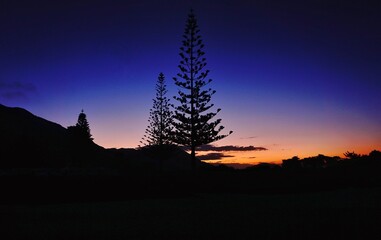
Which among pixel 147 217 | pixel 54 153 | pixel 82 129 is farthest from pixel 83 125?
pixel 147 217

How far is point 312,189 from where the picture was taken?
17.6 m

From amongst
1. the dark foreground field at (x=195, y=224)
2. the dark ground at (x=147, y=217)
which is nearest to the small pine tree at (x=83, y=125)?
the dark ground at (x=147, y=217)

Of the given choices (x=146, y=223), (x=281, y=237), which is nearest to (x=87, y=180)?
(x=146, y=223)

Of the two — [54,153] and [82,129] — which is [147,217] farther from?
[54,153]

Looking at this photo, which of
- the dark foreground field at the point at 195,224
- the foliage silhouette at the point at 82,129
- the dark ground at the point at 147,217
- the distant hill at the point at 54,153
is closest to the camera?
the dark foreground field at the point at 195,224

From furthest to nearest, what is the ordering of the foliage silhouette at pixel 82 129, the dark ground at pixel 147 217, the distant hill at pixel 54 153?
the foliage silhouette at pixel 82 129 < the distant hill at pixel 54 153 < the dark ground at pixel 147 217

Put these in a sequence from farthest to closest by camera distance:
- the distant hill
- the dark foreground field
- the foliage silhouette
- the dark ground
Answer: the foliage silhouette < the distant hill < the dark ground < the dark foreground field

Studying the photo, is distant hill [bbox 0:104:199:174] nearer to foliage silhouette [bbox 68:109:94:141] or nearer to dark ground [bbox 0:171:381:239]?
foliage silhouette [bbox 68:109:94:141]

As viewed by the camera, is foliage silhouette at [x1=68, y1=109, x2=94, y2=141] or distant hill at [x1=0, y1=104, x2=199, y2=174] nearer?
→ distant hill at [x1=0, y1=104, x2=199, y2=174]

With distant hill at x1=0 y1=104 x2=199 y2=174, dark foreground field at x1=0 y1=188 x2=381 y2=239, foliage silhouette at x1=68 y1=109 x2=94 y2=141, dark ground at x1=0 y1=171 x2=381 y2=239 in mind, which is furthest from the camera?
foliage silhouette at x1=68 y1=109 x2=94 y2=141

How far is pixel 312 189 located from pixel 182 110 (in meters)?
16.9

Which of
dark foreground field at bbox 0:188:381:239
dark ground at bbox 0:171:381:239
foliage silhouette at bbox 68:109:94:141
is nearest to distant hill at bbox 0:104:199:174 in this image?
foliage silhouette at bbox 68:109:94:141

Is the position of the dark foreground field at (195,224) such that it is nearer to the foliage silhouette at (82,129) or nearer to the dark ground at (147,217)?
the dark ground at (147,217)

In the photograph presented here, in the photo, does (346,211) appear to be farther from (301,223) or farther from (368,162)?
(368,162)
